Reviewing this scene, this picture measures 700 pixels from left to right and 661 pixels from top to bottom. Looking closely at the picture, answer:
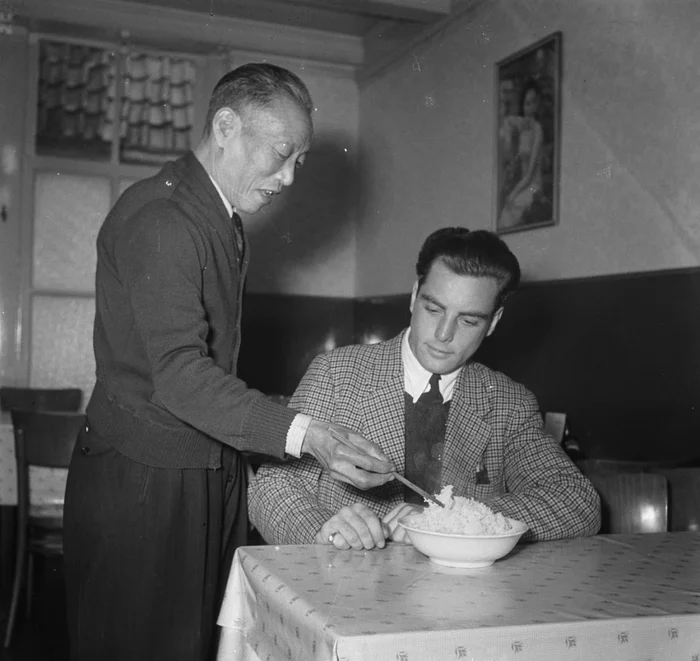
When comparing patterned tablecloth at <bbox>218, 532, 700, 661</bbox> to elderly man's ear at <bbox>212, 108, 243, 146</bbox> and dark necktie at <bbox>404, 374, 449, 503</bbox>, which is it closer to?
dark necktie at <bbox>404, 374, 449, 503</bbox>

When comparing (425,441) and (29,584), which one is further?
(29,584)

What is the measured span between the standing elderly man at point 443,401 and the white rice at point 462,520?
1.33 feet

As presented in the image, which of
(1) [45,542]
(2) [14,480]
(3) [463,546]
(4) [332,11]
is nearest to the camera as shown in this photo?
(3) [463,546]

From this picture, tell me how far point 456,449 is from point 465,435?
0.04m

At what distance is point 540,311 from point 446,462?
6.65 ft

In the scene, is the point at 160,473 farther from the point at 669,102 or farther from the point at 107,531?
the point at 669,102

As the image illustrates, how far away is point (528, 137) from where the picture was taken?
397cm

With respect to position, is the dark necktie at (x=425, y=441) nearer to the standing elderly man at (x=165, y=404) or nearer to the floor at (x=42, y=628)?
the standing elderly man at (x=165, y=404)

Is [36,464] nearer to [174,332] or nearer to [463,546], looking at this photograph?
[174,332]

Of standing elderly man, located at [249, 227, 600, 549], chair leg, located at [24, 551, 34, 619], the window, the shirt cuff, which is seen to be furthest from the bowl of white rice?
the window

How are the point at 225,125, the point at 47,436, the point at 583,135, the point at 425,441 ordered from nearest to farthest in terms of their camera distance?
the point at 225,125 < the point at 425,441 < the point at 47,436 < the point at 583,135

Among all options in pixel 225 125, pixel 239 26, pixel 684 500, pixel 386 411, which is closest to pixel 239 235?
pixel 225 125

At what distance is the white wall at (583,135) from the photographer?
311 cm

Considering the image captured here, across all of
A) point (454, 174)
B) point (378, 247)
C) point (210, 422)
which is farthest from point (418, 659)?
point (378, 247)
